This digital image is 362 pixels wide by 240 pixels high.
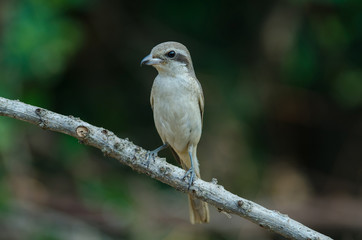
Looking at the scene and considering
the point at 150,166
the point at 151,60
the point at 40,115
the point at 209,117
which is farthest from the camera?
the point at 209,117

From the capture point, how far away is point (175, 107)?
193 inches

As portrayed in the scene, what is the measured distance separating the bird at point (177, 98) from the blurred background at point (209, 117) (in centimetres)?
205

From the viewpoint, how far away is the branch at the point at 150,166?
351 centimetres

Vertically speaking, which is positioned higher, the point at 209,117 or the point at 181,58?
the point at 209,117

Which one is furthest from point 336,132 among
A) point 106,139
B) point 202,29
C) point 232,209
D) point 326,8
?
point 106,139

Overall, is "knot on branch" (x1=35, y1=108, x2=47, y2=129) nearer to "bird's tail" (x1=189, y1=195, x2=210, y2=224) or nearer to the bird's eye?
the bird's eye

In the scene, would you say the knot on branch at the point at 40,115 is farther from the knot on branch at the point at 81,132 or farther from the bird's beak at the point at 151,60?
the bird's beak at the point at 151,60

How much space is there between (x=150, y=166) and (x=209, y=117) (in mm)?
3981

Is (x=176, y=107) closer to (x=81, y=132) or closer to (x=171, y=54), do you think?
(x=171, y=54)

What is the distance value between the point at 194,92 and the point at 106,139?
1.64 m

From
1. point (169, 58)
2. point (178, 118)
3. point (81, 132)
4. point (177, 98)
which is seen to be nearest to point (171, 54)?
point (169, 58)

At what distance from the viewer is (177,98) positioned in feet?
16.1

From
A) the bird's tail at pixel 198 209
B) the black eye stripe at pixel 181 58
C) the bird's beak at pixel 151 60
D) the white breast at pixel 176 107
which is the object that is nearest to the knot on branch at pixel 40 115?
the bird's beak at pixel 151 60

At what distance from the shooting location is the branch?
351 centimetres
